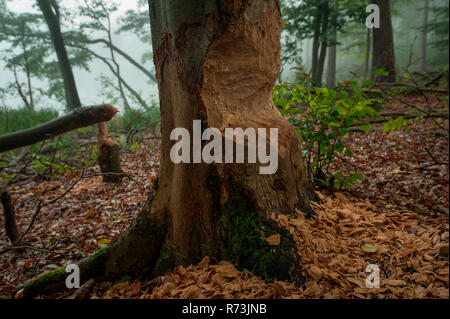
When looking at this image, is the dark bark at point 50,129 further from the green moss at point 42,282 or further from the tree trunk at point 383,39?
the tree trunk at point 383,39

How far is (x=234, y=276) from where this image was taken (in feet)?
5.48

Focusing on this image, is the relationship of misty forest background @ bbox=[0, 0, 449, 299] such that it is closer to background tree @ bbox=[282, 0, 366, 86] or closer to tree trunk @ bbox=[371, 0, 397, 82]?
tree trunk @ bbox=[371, 0, 397, 82]

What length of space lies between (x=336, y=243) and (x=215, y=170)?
1.05 meters

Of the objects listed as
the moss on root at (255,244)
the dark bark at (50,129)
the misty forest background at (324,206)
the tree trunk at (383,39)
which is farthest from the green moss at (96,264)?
the tree trunk at (383,39)

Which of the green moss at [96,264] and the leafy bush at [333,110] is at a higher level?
the leafy bush at [333,110]

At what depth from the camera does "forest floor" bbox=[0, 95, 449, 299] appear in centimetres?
147

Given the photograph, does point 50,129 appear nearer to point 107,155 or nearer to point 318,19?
point 107,155

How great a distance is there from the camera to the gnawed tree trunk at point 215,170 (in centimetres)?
157

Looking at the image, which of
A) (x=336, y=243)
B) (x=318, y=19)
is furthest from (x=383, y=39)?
(x=336, y=243)

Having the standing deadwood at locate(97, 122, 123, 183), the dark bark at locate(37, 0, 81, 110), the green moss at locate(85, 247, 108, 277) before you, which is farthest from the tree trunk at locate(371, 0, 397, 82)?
the dark bark at locate(37, 0, 81, 110)

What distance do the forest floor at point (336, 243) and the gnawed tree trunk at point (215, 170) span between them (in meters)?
0.12

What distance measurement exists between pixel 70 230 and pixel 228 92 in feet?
8.86

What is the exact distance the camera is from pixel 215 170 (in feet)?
5.65
